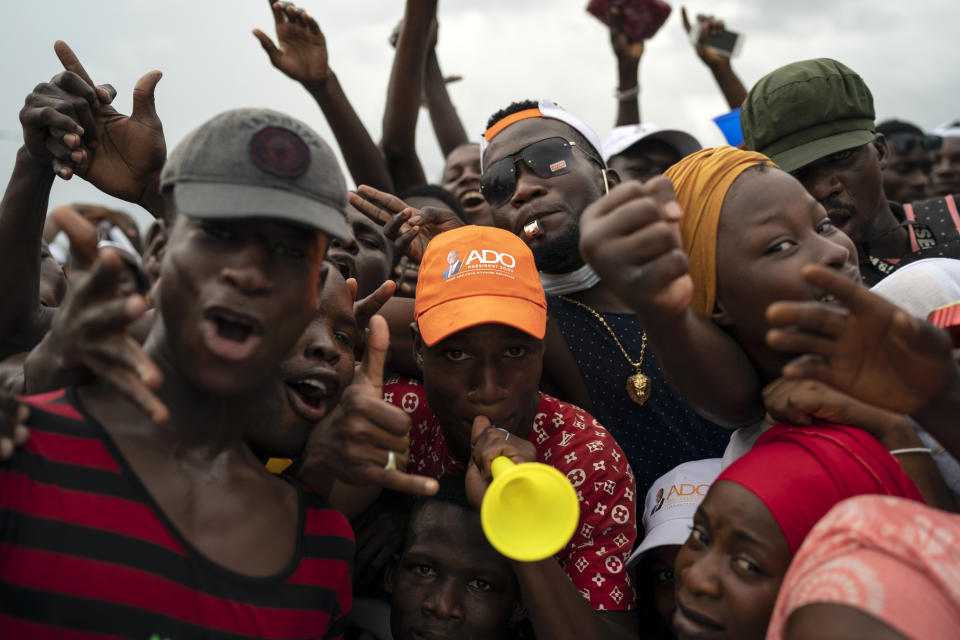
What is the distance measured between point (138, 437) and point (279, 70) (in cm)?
288

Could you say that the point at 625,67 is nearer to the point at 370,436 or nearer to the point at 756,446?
the point at 756,446

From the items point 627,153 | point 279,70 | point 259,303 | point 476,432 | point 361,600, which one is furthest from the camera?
point 627,153

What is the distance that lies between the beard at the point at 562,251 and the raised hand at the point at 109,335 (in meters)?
2.22

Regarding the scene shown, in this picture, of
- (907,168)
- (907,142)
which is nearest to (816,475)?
(907,168)

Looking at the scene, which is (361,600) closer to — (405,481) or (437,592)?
(437,592)

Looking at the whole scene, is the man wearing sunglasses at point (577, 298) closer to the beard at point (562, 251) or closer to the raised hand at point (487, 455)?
the beard at point (562, 251)

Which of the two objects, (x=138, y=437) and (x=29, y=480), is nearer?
(x=29, y=480)

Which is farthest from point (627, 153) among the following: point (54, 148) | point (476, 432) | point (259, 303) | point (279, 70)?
point (259, 303)

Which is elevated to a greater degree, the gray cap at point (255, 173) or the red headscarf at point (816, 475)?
the gray cap at point (255, 173)

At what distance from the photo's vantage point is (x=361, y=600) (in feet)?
9.42

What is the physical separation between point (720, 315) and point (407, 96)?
3145 millimetres

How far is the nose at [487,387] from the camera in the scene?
8.61 feet

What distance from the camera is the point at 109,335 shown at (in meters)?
1.53

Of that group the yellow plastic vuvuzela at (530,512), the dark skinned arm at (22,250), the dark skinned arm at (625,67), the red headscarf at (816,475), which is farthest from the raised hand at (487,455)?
the dark skinned arm at (625,67)
